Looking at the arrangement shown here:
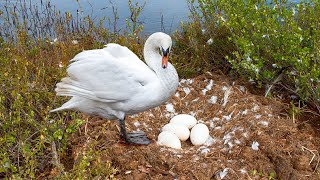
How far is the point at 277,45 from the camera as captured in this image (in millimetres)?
4348

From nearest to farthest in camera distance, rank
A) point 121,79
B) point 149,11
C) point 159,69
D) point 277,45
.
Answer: point 121,79 → point 159,69 → point 277,45 → point 149,11

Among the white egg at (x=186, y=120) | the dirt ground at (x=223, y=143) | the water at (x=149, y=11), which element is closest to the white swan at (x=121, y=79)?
the dirt ground at (x=223, y=143)

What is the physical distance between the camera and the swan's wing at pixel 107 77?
11.6ft

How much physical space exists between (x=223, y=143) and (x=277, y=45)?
43.5 inches

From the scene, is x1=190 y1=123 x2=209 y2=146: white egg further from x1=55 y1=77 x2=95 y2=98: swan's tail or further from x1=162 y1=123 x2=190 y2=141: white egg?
x1=55 y1=77 x2=95 y2=98: swan's tail

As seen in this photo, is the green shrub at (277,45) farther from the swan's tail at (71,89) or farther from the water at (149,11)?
the water at (149,11)

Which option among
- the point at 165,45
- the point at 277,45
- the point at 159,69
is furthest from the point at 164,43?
the point at 277,45

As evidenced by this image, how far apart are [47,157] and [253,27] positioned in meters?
2.44

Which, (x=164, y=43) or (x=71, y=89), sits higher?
(x=164, y=43)

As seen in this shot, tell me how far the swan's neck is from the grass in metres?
0.74

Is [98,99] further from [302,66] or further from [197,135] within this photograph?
[302,66]

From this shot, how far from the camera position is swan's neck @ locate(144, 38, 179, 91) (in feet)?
11.8

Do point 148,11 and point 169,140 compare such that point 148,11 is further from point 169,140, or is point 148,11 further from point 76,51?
point 169,140

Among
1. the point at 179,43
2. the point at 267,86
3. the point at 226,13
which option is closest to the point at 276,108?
the point at 267,86
